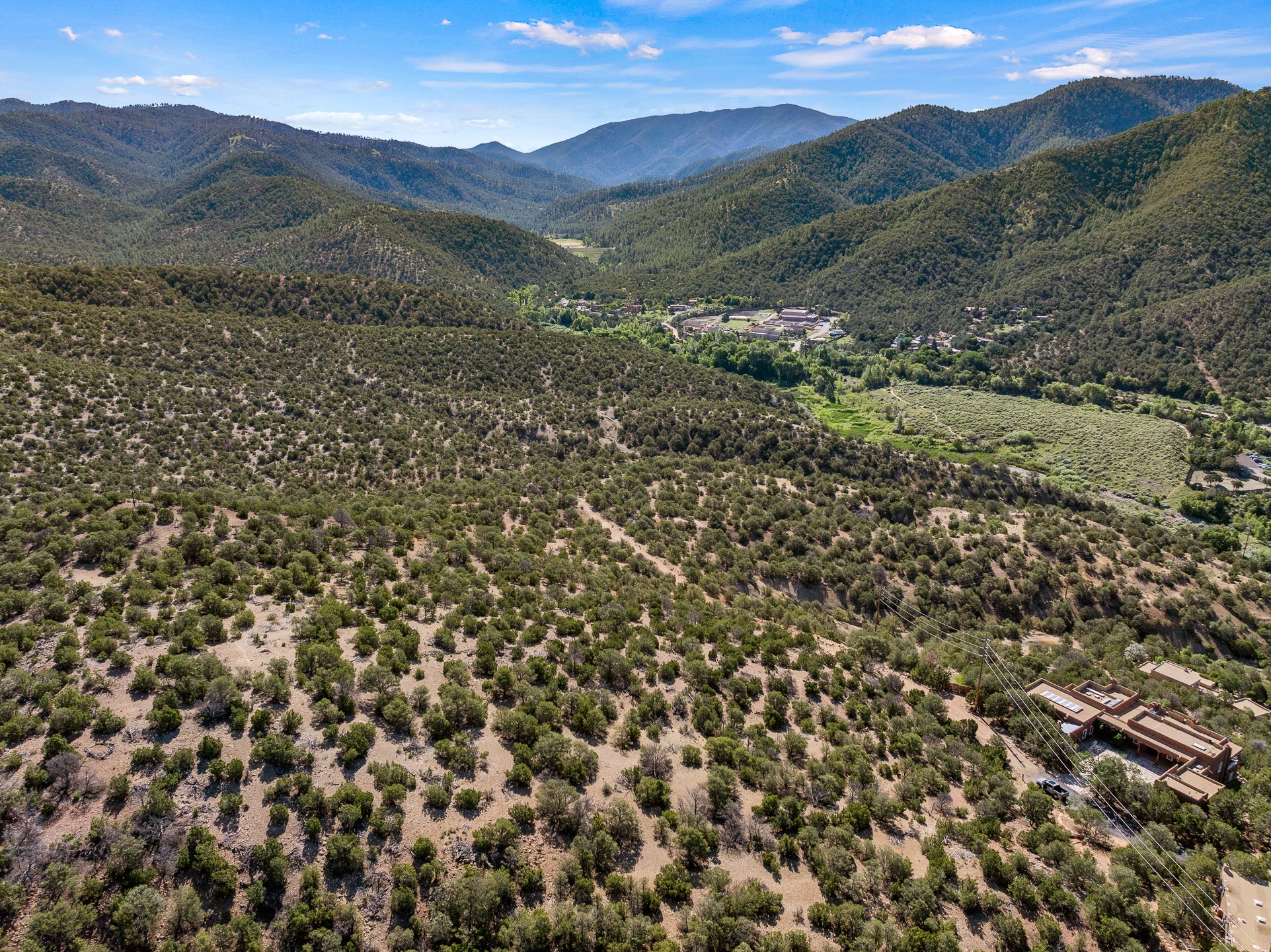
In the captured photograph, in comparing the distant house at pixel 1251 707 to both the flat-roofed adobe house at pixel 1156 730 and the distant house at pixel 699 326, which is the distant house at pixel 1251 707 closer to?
the flat-roofed adobe house at pixel 1156 730

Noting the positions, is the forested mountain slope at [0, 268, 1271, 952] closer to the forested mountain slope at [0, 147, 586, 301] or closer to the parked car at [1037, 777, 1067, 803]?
the parked car at [1037, 777, 1067, 803]

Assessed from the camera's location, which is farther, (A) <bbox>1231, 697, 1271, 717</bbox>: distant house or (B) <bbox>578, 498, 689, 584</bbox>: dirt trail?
(B) <bbox>578, 498, 689, 584</bbox>: dirt trail

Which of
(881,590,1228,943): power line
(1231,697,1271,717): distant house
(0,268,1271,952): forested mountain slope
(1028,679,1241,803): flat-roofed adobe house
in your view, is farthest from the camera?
(1231,697,1271,717): distant house

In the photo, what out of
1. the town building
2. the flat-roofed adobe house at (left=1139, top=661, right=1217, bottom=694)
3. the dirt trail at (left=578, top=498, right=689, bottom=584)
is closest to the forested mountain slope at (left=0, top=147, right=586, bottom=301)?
the dirt trail at (left=578, top=498, right=689, bottom=584)

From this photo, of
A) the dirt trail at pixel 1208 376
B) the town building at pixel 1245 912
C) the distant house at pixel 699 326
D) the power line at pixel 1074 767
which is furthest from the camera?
the distant house at pixel 699 326

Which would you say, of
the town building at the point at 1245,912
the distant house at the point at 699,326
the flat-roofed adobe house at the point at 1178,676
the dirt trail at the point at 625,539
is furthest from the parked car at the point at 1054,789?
the distant house at the point at 699,326

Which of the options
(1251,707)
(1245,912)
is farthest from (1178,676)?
(1245,912)
